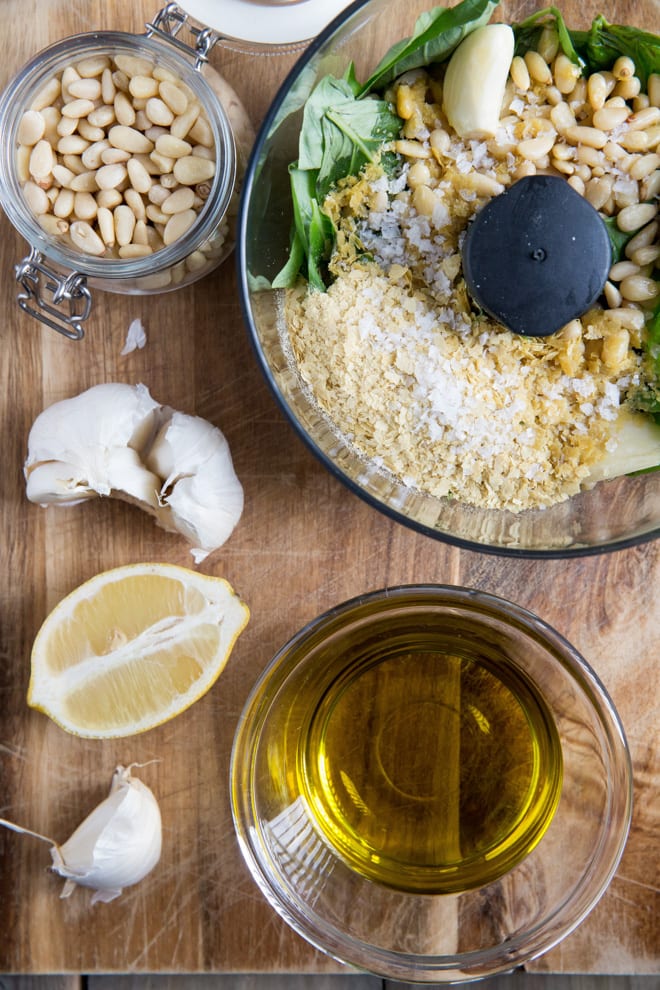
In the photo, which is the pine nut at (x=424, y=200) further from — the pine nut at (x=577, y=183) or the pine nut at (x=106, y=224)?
the pine nut at (x=106, y=224)

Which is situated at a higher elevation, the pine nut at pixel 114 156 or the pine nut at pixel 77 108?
the pine nut at pixel 77 108

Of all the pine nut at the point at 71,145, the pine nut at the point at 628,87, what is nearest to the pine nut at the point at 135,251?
the pine nut at the point at 71,145

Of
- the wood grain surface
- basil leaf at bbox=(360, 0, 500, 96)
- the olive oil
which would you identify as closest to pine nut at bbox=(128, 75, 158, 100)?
the wood grain surface

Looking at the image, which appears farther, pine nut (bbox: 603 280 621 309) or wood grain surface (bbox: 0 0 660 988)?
wood grain surface (bbox: 0 0 660 988)

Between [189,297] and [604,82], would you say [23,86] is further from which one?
[604,82]

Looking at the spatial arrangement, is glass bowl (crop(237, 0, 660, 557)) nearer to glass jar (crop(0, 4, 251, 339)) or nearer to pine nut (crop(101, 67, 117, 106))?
glass jar (crop(0, 4, 251, 339))

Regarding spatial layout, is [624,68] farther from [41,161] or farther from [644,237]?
[41,161]

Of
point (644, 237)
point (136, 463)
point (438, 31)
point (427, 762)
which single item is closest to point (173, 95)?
point (438, 31)

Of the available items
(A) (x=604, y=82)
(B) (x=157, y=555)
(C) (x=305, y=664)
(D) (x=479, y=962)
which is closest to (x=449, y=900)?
(D) (x=479, y=962)
